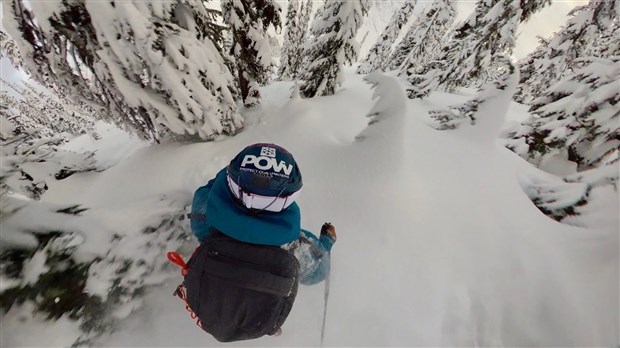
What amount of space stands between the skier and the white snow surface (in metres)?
0.83

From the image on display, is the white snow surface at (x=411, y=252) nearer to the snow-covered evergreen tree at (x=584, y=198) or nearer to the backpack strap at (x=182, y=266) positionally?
the snow-covered evergreen tree at (x=584, y=198)

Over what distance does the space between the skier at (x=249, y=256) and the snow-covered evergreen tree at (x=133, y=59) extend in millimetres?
3047

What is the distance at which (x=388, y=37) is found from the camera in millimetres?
27062

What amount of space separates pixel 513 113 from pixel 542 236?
12.9m

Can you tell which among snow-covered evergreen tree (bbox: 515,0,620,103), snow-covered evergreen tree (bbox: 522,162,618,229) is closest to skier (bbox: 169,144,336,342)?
snow-covered evergreen tree (bbox: 522,162,618,229)

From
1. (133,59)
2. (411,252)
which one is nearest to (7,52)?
(133,59)

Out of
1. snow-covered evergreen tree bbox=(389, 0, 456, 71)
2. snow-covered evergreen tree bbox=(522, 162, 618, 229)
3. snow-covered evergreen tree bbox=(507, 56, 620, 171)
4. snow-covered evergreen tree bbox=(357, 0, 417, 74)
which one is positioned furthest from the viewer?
snow-covered evergreen tree bbox=(357, 0, 417, 74)

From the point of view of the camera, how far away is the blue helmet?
7.30ft

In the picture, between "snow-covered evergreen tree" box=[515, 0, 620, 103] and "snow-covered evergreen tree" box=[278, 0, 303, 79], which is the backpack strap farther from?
"snow-covered evergreen tree" box=[278, 0, 303, 79]

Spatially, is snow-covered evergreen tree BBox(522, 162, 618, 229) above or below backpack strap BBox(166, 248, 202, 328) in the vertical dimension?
above

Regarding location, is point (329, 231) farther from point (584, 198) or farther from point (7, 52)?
point (7, 52)

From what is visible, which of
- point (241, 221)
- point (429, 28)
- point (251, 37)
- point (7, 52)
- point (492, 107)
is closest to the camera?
point (241, 221)

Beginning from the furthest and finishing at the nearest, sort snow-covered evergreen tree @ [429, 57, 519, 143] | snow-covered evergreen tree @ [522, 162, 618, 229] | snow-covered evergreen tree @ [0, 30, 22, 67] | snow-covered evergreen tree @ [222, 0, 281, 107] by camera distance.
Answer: snow-covered evergreen tree @ [222, 0, 281, 107], snow-covered evergreen tree @ [0, 30, 22, 67], snow-covered evergreen tree @ [429, 57, 519, 143], snow-covered evergreen tree @ [522, 162, 618, 229]

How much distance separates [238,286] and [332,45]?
9.23 metres
